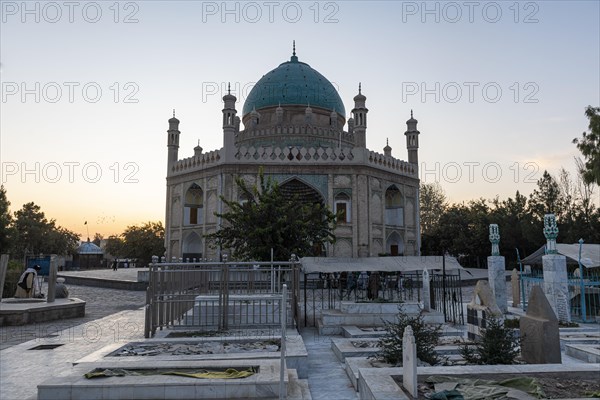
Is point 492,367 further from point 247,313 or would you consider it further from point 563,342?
point 247,313

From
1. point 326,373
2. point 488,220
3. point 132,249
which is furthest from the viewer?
point 132,249

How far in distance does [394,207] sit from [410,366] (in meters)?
29.1

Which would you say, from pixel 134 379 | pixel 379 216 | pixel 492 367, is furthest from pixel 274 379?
pixel 379 216

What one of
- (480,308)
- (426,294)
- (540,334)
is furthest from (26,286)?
(540,334)

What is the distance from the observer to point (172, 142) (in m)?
33.0

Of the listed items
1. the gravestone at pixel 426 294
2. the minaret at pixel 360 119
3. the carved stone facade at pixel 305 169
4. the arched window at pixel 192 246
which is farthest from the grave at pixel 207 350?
the arched window at pixel 192 246

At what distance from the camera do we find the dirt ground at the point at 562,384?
485 centimetres

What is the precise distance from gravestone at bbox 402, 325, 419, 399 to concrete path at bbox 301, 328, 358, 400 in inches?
48.7

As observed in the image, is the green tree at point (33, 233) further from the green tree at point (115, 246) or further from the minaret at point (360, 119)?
the minaret at point (360, 119)

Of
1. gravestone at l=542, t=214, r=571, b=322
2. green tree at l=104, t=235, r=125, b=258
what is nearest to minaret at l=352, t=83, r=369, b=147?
gravestone at l=542, t=214, r=571, b=322

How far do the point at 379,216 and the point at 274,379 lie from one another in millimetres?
25422

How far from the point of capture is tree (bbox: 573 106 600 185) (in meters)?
26.0

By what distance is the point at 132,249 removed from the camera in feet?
164

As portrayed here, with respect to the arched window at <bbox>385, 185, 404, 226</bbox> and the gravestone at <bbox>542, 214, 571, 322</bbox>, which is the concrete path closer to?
the gravestone at <bbox>542, 214, 571, 322</bbox>
